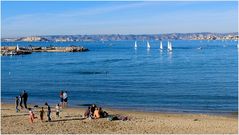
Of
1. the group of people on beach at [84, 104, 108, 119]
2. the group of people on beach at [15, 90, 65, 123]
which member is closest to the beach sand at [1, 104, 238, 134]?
the group of people on beach at [15, 90, 65, 123]

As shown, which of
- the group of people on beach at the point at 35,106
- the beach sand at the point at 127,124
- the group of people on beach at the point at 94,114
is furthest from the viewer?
the group of people on beach at the point at 94,114

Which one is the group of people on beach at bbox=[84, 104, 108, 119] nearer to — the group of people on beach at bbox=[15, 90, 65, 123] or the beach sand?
the beach sand

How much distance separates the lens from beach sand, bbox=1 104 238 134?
2489 cm

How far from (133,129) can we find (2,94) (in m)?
23.6

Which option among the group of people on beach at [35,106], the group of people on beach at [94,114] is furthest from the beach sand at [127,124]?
the group of people on beach at [94,114]

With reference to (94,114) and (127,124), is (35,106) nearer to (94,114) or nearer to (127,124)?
(94,114)

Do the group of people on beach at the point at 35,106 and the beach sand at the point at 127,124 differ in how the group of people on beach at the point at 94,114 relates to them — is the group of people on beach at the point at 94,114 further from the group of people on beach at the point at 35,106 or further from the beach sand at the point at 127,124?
the group of people on beach at the point at 35,106

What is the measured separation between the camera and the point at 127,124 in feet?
88.0

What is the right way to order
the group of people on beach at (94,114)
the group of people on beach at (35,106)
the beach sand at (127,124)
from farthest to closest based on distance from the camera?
the group of people on beach at (94,114), the group of people on beach at (35,106), the beach sand at (127,124)

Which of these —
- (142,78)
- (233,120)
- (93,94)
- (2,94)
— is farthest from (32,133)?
(142,78)

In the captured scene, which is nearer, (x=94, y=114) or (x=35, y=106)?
(x=94, y=114)

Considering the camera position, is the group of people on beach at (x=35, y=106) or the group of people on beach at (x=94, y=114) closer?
the group of people on beach at (x=35, y=106)

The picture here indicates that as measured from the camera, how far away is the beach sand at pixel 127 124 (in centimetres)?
2489

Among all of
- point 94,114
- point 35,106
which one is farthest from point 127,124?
point 35,106
